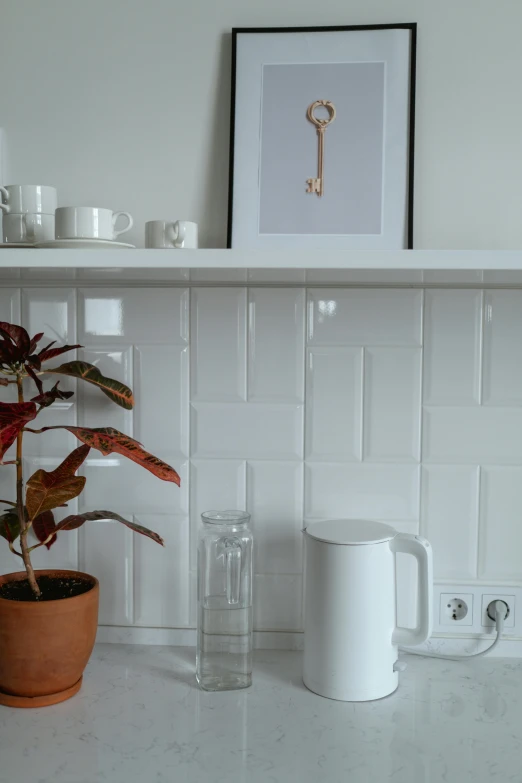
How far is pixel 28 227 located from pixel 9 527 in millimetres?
433

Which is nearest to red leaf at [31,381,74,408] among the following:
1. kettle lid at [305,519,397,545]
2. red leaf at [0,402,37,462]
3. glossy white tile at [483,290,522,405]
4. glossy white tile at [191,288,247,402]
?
red leaf at [0,402,37,462]

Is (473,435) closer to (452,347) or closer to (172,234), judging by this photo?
(452,347)

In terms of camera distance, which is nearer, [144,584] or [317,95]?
[317,95]

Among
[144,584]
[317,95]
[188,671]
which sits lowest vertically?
[188,671]

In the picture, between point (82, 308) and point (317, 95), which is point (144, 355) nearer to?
point (82, 308)

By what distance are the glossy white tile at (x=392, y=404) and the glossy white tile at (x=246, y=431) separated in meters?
0.12

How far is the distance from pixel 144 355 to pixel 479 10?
0.74m

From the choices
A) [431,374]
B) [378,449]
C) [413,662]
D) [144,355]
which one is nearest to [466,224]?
[431,374]

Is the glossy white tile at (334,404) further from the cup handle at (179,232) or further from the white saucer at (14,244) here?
the white saucer at (14,244)

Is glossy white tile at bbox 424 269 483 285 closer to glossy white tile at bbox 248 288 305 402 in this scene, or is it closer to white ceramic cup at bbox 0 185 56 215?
glossy white tile at bbox 248 288 305 402

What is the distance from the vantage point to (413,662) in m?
1.21

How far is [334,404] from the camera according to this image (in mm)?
1233

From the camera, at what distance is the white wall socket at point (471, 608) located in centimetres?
122

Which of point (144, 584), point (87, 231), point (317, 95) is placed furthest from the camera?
point (144, 584)
